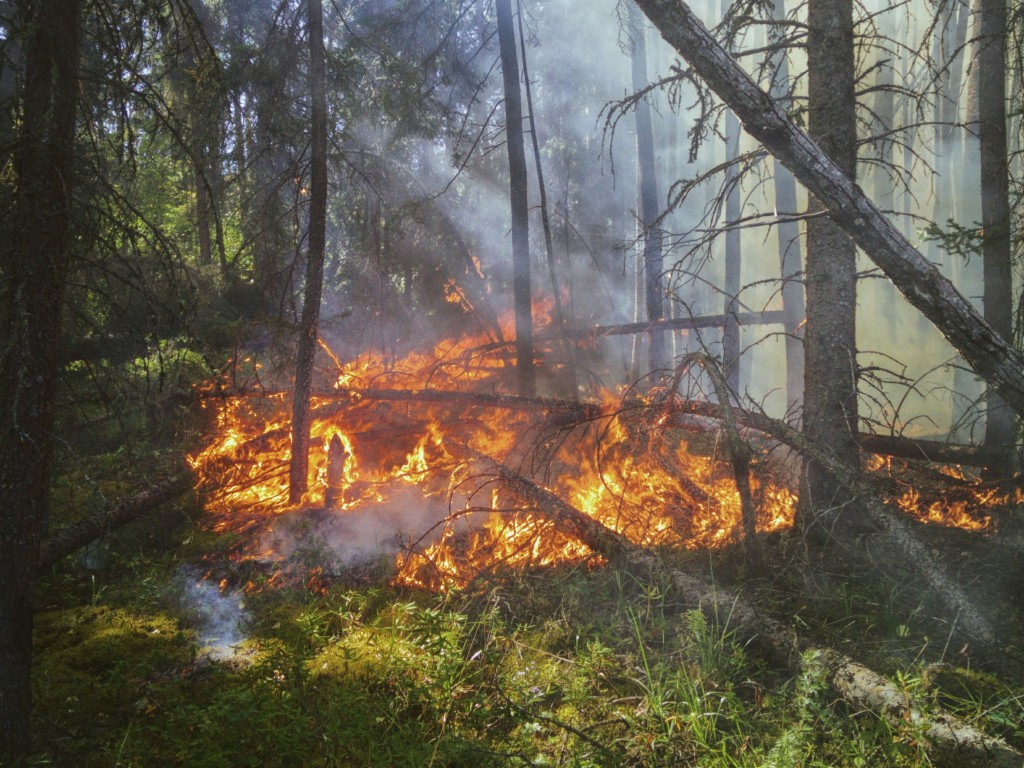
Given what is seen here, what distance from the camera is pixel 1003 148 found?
Answer: 6434 mm


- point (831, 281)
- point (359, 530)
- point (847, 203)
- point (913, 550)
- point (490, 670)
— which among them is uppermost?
point (847, 203)

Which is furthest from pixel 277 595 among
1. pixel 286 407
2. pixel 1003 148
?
pixel 1003 148

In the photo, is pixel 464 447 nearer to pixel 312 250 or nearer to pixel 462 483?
pixel 462 483

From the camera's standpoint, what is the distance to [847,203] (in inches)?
170

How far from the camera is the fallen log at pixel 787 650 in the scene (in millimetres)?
3312

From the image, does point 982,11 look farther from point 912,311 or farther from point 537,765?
point 912,311

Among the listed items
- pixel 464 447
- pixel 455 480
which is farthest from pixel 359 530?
pixel 464 447

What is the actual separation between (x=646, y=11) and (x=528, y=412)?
17.1ft

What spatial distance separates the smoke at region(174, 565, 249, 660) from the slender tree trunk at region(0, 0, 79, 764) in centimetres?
169

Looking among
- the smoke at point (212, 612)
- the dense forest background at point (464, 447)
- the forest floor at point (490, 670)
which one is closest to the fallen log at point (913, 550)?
the dense forest background at point (464, 447)

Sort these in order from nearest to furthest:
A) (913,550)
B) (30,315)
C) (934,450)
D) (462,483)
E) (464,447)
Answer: (30,315) < (913,550) < (934,450) < (462,483) < (464,447)

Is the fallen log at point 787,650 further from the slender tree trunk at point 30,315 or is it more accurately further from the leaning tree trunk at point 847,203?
the slender tree trunk at point 30,315

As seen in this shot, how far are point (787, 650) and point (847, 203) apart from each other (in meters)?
3.34

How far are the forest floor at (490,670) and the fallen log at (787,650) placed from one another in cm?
8
